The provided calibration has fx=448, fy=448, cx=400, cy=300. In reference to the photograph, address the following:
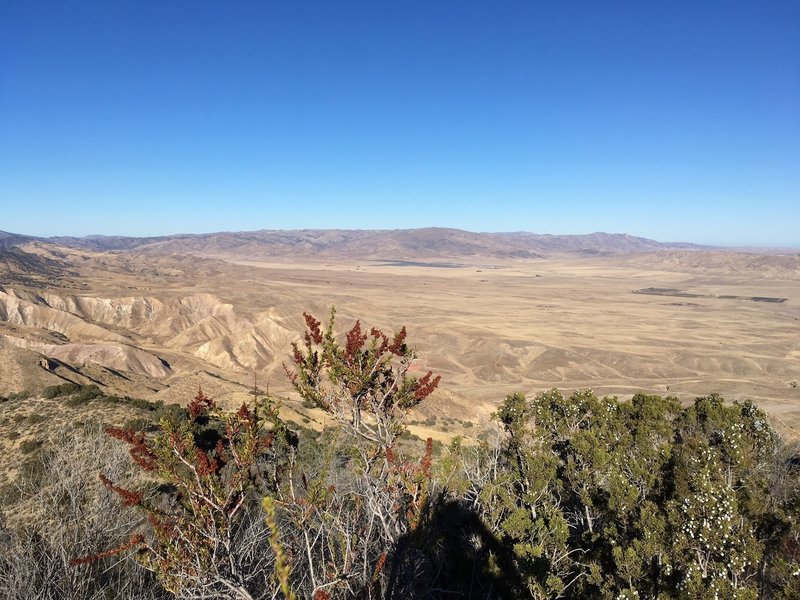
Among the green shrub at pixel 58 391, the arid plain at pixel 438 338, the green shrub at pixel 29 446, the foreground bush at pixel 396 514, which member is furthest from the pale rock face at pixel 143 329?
the foreground bush at pixel 396 514

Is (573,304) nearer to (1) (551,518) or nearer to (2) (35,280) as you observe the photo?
(1) (551,518)

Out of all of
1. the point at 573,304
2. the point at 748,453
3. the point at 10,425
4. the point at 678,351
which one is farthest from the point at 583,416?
the point at 573,304

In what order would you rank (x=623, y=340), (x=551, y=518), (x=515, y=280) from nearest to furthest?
(x=551, y=518) < (x=623, y=340) < (x=515, y=280)

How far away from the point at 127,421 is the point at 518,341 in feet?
203

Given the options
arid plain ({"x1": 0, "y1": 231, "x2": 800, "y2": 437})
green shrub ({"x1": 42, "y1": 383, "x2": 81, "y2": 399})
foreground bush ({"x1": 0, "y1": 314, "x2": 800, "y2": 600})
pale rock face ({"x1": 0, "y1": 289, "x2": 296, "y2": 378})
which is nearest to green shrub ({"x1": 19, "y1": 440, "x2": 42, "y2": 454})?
foreground bush ({"x1": 0, "y1": 314, "x2": 800, "y2": 600})

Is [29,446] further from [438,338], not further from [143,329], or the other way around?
[143,329]

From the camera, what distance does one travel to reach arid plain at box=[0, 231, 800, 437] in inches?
1938

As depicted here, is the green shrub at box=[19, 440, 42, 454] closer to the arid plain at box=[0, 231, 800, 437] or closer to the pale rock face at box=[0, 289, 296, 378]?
the arid plain at box=[0, 231, 800, 437]

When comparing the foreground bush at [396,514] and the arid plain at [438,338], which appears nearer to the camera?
the foreground bush at [396,514]

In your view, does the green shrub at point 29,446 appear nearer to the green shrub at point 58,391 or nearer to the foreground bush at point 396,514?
the foreground bush at point 396,514

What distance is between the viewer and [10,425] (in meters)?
21.3

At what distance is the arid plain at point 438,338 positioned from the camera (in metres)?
49.2

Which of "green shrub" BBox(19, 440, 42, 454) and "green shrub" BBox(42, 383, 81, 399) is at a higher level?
"green shrub" BBox(42, 383, 81, 399)

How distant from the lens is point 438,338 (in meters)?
79.1
